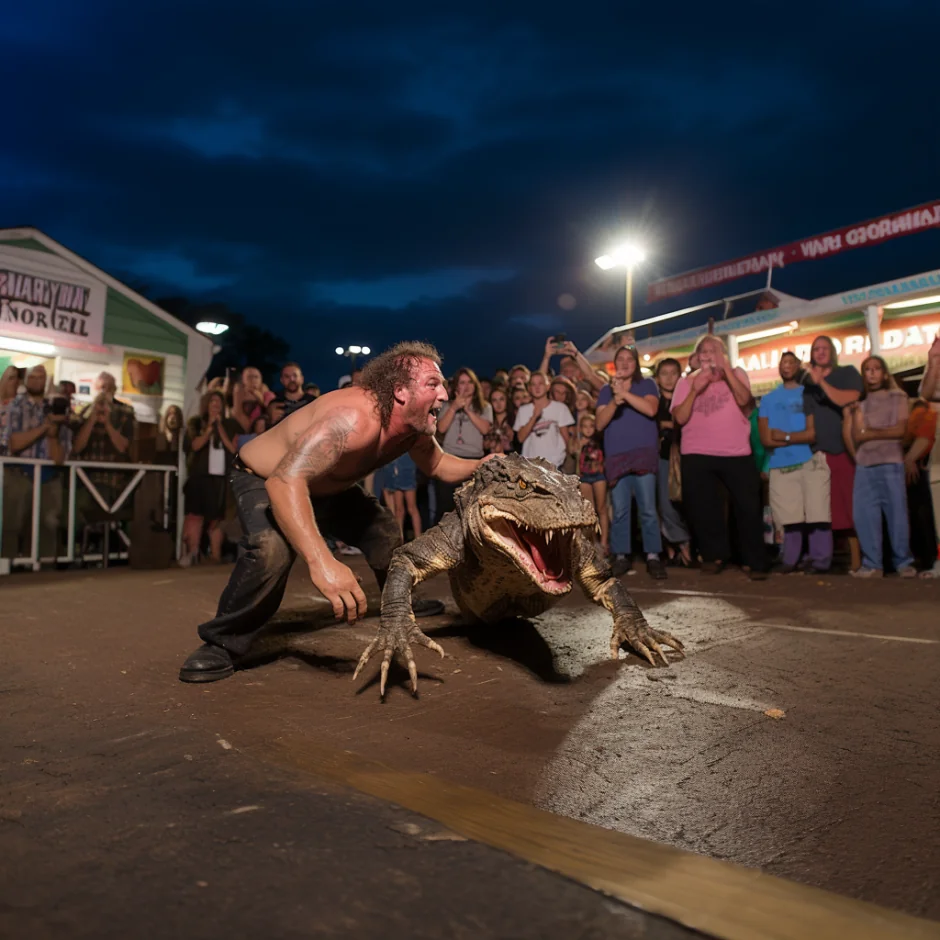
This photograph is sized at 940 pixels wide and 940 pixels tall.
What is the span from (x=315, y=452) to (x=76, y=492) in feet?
21.0

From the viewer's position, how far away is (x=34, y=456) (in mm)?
8047

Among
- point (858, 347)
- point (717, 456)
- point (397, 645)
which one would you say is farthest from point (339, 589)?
point (858, 347)

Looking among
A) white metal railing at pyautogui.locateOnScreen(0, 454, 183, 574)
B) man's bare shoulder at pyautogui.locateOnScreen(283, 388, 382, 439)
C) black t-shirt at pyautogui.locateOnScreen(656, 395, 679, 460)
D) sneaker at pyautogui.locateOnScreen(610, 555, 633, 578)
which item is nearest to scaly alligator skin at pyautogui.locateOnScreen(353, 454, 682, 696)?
man's bare shoulder at pyautogui.locateOnScreen(283, 388, 382, 439)

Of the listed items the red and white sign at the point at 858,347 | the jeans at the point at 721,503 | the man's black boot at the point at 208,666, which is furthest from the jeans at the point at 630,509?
the man's black boot at the point at 208,666

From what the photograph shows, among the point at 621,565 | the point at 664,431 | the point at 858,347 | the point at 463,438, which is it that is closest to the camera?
the point at 621,565

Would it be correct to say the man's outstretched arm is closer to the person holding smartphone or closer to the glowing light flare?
the person holding smartphone

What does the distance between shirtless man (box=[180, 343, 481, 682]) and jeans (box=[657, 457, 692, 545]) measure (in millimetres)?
3917

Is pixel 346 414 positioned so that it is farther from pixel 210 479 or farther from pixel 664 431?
pixel 210 479

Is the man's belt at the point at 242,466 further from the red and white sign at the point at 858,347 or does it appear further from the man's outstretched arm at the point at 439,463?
the red and white sign at the point at 858,347

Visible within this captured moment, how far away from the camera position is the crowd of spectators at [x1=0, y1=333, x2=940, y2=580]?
637 cm

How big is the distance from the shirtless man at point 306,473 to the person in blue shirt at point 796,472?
447 cm

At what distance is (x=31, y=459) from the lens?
777 cm

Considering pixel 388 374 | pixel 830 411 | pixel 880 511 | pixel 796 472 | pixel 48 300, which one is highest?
pixel 48 300

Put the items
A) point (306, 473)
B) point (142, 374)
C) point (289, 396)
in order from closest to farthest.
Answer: point (306, 473) < point (289, 396) < point (142, 374)
